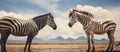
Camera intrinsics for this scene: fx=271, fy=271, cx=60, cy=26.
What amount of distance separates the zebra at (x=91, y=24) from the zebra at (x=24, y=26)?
0.41 metres

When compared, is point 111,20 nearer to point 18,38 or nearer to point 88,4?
point 88,4

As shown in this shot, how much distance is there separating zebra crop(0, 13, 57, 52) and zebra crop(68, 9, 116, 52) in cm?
41

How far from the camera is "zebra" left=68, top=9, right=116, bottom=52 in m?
5.18

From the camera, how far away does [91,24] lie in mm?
5223

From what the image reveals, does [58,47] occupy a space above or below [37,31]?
below

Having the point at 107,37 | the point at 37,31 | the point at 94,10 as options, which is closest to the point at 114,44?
the point at 107,37

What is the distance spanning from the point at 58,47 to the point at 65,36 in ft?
1.51

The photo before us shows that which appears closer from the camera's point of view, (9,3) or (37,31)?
(37,31)

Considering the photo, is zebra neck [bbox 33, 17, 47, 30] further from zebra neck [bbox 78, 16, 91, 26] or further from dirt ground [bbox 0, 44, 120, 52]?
zebra neck [bbox 78, 16, 91, 26]

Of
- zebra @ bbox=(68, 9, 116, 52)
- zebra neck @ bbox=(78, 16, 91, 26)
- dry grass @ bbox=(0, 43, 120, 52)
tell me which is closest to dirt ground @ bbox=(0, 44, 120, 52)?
dry grass @ bbox=(0, 43, 120, 52)

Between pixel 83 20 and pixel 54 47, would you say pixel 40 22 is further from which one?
pixel 54 47

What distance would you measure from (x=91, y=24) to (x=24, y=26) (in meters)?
1.29

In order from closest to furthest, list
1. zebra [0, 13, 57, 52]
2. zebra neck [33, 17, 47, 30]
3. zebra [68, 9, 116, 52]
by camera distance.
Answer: zebra [0, 13, 57, 52] < zebra neck [33, 17, 47, 30] < zebra [68, 9, 116, 52]

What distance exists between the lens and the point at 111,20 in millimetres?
5355
